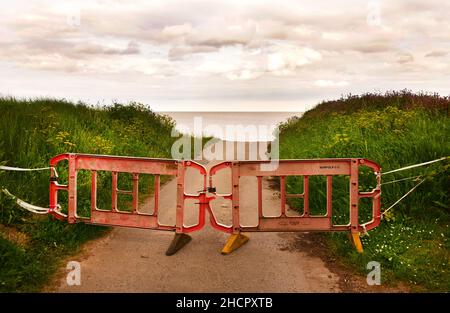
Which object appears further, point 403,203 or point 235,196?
point 403,203

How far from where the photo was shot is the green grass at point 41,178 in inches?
227

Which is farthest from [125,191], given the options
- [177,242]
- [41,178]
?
[41,178]

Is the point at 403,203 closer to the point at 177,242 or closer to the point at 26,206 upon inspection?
the point at 177,242

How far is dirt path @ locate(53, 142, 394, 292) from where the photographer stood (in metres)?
5.44

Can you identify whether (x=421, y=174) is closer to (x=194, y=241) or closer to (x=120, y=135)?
(x=194, y=241)

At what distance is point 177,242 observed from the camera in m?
6.80

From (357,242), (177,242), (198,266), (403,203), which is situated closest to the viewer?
(198,266)

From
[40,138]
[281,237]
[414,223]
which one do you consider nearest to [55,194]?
[40,138]

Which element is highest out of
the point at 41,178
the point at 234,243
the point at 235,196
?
the point at 41,178

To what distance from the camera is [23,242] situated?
644cm

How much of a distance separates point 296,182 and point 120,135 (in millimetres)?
6499

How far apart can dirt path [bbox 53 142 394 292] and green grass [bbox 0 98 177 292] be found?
41 cm

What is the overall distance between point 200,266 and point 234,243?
91 centimetres
